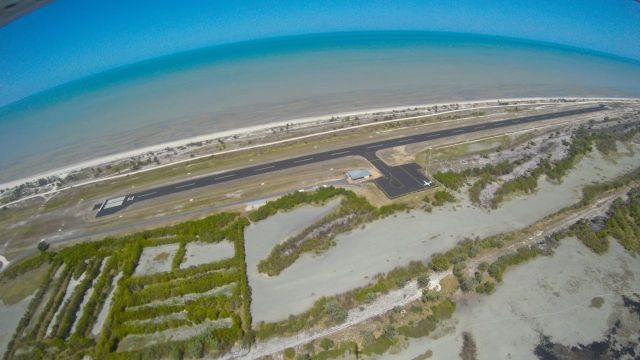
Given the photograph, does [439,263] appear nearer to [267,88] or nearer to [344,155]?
[344,155]

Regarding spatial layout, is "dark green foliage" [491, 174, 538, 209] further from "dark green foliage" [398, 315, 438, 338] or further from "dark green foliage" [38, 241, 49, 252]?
"dark green foliage" [38, 241, 49, 252]

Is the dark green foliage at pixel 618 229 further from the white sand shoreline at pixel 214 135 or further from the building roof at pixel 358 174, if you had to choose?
the white sand shoreline at pixel 214 135

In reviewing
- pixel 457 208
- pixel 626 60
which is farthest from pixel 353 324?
pixel 626 60

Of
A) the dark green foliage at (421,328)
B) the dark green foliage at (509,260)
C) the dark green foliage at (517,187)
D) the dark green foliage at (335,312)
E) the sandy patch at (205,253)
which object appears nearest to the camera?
the dark green foliage at (421,328)

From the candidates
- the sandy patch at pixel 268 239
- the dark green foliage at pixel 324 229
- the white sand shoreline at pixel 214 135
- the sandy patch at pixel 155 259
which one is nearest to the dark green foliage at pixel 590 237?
the dark green foliage at pixel 324 229

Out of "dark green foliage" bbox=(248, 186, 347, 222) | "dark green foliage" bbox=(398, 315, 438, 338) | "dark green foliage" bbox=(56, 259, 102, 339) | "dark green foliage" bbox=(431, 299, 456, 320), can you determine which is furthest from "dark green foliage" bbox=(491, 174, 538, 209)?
"dark green foliage" bbox=(56, 259, 102, 339)

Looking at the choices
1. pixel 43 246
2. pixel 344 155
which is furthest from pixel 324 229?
→ pixel 43 246
